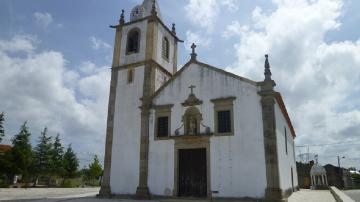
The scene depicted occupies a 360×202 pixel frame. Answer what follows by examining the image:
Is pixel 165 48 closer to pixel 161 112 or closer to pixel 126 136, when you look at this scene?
pixel 161 112

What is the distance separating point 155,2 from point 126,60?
19.3ft

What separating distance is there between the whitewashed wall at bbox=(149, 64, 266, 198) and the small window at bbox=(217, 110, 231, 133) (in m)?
0.43

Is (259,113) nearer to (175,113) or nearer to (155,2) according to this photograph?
(175,113)

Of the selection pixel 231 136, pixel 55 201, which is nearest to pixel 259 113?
pixel 231 136

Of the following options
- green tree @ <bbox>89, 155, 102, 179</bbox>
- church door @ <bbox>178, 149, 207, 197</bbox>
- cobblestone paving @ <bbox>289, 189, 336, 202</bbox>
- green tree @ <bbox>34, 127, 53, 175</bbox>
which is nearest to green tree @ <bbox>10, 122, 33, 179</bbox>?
green tree @ <bbox>34, 127, 53, 175</bbox>

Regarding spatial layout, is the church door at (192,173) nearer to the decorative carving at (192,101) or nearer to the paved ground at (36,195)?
the decorative carving at (192,101)

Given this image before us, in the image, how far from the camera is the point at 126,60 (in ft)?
76.2

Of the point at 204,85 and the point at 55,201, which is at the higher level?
the point at 204,85

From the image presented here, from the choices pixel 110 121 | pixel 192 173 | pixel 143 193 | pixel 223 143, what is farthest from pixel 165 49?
pixel 143 193

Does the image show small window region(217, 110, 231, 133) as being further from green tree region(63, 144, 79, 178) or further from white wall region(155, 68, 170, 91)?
green tree region(63, 144, 79, 178)

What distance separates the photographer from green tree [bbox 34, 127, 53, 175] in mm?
39219

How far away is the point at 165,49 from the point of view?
965 inches

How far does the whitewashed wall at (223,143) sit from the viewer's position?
1689cm

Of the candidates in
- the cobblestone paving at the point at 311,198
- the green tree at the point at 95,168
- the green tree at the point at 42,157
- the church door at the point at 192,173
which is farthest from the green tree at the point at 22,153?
the cobblestone paving at the point at 311,198
